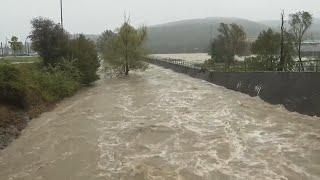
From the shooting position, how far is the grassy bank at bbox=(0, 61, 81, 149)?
25.0 metres

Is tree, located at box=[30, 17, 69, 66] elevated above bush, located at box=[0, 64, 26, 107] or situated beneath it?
elevated above

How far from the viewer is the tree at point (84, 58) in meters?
45.9

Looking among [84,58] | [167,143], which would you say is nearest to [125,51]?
[84,58]

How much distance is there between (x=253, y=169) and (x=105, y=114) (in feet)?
44.5

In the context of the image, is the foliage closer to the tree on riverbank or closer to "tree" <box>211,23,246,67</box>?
the tree on riverbank

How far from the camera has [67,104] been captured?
33.6m

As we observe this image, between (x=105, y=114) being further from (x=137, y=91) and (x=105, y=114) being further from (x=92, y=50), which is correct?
(x=92, y=50)

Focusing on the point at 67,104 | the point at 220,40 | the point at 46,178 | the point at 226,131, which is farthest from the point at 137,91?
the point at 220,40

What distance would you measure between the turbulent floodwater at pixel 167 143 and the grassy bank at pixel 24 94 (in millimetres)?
805

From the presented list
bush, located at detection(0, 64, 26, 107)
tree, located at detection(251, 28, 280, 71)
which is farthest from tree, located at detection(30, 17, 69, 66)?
tree, located at detection(251, 28, 280, 71)

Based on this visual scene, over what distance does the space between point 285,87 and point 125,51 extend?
2982cm

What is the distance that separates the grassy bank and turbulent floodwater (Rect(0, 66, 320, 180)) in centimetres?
80

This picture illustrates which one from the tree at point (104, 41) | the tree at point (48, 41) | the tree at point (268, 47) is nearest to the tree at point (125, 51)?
the tree at point (104, 41)

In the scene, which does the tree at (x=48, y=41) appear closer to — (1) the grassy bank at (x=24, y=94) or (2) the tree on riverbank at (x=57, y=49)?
(2) the tree on riverbank at (x=57, y=49)
